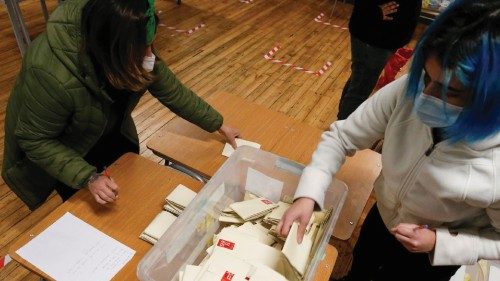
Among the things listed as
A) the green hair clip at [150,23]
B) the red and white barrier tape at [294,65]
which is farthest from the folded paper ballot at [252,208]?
the red and white barrier tape at [294,65]

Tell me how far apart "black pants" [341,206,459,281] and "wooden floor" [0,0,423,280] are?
584mm

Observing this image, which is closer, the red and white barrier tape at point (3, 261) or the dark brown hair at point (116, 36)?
the dark brown hair at point (116, 36)

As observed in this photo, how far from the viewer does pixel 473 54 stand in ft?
Answer: 2.11

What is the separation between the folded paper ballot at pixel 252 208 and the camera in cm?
115

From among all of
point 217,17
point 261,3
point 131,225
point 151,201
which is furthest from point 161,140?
point 261,3

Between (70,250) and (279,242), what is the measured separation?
2.02 ft

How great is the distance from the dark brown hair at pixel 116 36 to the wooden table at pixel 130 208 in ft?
1.24

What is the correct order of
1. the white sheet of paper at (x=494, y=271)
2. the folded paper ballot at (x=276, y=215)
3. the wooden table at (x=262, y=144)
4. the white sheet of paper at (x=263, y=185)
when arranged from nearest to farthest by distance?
the folded paper ballot at (x=276, y=215) < the white sheet of paper at (x=263, y=185) < the wooden table at (x=262, y=144) < the white sheet of paper at (x=494, y=271)

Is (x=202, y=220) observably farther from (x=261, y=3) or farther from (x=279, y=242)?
(x=261, y=3)

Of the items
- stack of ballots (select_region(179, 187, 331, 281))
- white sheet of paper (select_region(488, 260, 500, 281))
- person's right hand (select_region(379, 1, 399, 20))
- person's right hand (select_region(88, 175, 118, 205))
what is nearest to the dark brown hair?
person's right hand (select_region(88, 175, 118, 205))

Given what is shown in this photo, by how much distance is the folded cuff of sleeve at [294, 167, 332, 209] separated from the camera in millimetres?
1004

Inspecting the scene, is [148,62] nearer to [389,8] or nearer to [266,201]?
[266,201]

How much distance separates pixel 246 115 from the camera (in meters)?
1.79

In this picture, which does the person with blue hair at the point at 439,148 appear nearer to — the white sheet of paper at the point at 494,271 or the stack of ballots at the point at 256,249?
the stack of ballots at the point at 256,249
